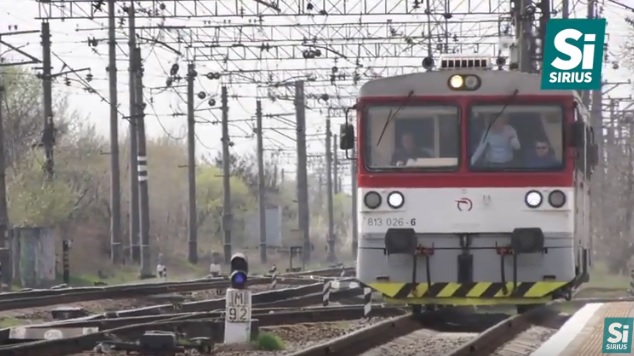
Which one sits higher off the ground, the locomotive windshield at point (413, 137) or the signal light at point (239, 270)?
the locomotive windshield at point (413, 137)

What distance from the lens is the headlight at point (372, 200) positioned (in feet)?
59.5

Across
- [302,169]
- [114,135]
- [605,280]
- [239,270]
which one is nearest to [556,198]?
[239,270]

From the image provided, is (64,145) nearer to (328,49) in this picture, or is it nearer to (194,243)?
(194,243)

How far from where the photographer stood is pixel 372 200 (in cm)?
1814

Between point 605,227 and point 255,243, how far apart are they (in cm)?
4054

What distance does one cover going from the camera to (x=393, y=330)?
2059 cm

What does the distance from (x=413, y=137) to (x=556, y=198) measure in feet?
5.93

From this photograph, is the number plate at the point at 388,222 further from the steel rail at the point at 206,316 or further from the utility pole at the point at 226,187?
the utility pole at the point at 226,187

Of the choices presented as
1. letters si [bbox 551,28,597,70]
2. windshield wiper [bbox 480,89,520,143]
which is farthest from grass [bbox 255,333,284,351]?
letters si [bbox 551,28,597,70]

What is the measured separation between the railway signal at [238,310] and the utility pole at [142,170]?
2772 centimetres

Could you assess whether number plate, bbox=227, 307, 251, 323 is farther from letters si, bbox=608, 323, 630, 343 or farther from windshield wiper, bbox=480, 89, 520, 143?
letters si, bbox=608, 323, 630, 343

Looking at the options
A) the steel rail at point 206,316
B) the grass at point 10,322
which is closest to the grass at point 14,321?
the grass at point 10,322

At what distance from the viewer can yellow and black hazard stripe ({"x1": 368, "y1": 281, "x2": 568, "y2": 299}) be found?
18125mm

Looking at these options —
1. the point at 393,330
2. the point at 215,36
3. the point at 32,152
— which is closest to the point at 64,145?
the point at 32,152
